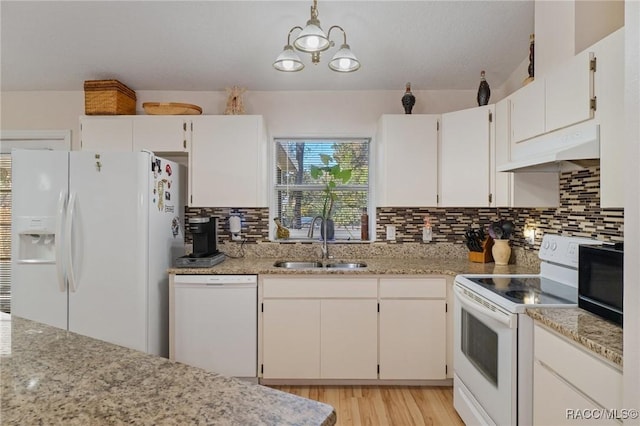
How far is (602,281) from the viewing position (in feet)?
4.74

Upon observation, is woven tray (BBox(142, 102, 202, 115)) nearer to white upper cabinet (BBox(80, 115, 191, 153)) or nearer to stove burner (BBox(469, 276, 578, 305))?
white upper cabinet (BBox(80, 115, 191, 153))

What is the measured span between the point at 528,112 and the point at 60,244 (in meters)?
3.03

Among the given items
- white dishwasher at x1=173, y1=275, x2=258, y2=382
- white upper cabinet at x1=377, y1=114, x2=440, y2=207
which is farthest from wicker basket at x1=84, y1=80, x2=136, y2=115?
white upper cabinet at x1=377, y1=114, x2=440, y2=207

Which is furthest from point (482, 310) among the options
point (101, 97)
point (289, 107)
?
point (101, 97)

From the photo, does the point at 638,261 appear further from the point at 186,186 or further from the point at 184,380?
the point at 186,186

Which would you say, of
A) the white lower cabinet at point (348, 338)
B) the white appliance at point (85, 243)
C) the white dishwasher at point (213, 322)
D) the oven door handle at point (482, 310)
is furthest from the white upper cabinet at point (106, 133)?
the oven door handle at point (482, 310)

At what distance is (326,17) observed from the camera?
2.29m

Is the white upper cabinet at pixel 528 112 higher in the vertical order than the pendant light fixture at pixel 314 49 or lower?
lower

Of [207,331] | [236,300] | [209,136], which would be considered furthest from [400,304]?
[209,136]

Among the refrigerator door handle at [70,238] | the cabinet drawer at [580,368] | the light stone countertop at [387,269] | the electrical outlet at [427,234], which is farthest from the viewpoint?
the electrical outlet at [427,234]

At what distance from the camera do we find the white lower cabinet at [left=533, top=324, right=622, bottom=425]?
1146 mm

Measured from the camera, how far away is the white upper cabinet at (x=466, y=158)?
2.62 metres

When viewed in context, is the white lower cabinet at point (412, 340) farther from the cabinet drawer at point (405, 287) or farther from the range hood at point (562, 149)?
the range hood at point (562, 149)

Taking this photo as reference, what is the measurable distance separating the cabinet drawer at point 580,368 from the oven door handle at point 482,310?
0.11 meters
